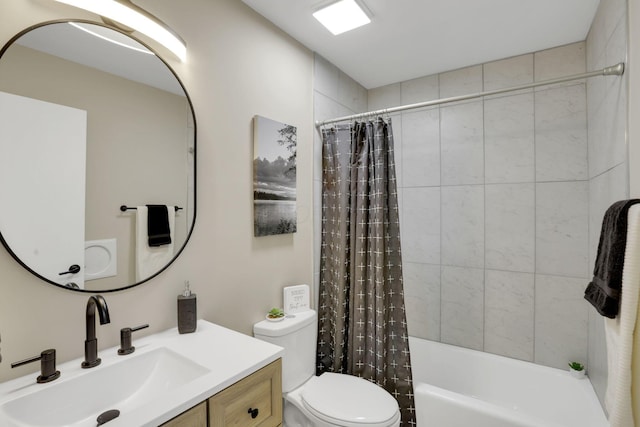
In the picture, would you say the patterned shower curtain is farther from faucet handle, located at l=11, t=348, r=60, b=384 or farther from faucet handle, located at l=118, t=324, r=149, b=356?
faucet handle, located at l=11, t=348, r=60, b=384

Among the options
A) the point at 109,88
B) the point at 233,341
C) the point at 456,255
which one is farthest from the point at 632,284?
the point at 109,88

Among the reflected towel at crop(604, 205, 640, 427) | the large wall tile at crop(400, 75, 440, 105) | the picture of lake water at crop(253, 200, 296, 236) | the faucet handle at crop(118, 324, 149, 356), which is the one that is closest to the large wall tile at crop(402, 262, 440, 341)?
the picture of lake water at crop(253, 200, 296, 236)

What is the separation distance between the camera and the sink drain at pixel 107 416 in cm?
95

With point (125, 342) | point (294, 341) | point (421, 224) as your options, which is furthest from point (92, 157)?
point (421, 224)

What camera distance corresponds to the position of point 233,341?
1264 millimetres

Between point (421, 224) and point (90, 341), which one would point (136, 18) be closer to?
point (90, 341)

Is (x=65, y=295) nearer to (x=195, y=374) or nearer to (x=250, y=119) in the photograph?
(x=195, y=374)

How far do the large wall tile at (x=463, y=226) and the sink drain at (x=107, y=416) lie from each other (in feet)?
7.40

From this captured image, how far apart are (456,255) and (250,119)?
6.03ft

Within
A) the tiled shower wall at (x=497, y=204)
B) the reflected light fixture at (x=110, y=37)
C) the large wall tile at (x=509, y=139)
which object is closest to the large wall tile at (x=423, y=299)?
the tiled shower wall at (x=497, y=204)

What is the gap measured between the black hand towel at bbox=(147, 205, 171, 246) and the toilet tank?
0.70 metres

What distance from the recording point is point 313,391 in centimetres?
173

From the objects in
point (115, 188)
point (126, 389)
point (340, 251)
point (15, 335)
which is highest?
point (115, 188)

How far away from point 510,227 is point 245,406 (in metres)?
2.11
